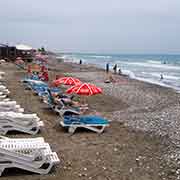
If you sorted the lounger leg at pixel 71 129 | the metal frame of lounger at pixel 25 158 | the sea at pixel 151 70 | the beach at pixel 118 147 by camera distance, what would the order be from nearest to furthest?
the metal frame of lounger at pixel 25 158 → the beach at pixel 118 147 → the lounger leg at pixel 71 129 → the sea at pixel 151 70

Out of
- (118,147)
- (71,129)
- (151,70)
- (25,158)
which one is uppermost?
(25,158)

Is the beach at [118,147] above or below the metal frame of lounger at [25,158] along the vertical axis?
below

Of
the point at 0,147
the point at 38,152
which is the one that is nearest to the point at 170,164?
the point at 38,152

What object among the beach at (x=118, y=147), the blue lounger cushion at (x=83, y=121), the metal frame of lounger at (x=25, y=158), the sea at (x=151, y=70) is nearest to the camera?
the metal frame of lounger at (x=25, y=158)

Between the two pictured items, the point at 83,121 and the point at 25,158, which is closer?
the point at 25,158

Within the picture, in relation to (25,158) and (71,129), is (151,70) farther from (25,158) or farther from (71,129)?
(25,158)

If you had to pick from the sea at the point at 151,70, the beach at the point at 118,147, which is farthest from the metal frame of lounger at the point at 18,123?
the sea at the point at 151,70

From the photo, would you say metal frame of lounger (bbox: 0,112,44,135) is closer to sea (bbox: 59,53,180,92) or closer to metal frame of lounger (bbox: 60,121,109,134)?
metal frame of lounger (bbox: 60,121,109,134)

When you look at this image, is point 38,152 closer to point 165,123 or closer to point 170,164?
point 170,164

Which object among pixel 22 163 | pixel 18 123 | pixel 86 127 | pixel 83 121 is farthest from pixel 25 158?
pixel 83 121

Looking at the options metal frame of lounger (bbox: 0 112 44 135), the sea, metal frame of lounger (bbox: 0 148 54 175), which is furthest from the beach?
→ the sea

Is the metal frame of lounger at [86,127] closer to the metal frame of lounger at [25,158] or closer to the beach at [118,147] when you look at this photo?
the beach at [118,147]

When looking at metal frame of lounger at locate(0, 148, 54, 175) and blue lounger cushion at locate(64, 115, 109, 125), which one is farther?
blue lounger cushion at locate(64, 115, 109, 125)

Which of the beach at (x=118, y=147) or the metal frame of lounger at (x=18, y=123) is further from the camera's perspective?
the metal frame of lounger at (x=18, y=123)
